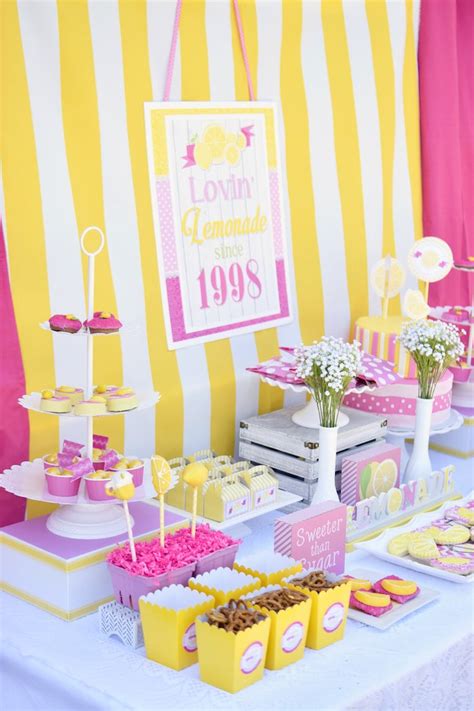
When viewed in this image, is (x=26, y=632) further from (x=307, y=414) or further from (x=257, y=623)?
(x=307, y=414)

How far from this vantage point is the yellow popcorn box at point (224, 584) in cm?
171

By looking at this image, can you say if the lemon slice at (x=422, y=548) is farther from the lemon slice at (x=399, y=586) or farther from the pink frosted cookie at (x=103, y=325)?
the pink frosted cookie at (x=103, y=325)

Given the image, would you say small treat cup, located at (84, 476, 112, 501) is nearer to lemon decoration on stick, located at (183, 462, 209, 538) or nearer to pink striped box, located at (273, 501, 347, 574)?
lemon decoration on stick, located at (183, 462, 209, 538)

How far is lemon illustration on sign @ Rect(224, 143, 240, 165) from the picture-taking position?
8.20ft

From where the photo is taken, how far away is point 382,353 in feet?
9.01

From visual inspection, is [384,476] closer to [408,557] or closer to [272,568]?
[408,557]

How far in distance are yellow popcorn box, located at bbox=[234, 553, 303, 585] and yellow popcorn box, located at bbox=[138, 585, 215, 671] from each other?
0.47 ft

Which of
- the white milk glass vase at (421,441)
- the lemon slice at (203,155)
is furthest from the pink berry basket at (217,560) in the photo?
the lemon slice at (203,155)

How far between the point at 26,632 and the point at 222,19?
59.5 inches

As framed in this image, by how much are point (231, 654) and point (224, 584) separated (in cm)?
23

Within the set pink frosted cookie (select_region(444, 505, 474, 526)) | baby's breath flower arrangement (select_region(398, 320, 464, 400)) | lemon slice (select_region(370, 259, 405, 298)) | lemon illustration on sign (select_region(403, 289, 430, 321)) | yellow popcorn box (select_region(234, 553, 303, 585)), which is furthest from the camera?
lemon slice (select_region(370, 259, 405, 298))

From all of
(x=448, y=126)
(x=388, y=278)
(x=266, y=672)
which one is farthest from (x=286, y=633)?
(x=448, y=126)

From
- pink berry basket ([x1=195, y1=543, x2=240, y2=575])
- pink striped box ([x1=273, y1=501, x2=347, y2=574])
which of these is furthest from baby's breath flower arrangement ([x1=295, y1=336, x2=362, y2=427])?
A: pink berry basket ([x1=195, y1=543, x2=240, y2=575])

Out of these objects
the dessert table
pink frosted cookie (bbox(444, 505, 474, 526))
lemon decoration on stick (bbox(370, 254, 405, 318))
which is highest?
lemon decoration on stick (bbox(370, 254, 405, 318))
